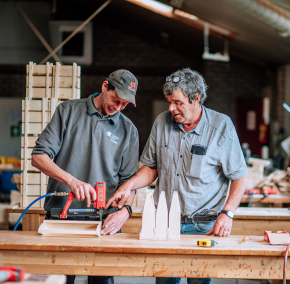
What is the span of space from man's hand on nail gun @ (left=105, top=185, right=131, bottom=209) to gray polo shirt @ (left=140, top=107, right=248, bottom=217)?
22cm

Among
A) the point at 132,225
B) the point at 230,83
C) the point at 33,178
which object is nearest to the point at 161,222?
the point at 132,225

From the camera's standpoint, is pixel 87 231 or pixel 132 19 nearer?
pixel 87 231

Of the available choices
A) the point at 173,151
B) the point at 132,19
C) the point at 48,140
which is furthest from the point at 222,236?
the point at 132,19

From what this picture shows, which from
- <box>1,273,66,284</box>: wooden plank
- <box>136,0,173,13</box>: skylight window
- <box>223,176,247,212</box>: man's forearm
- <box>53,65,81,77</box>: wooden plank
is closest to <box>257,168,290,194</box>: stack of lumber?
<box>223,176,247,212</box>: man's forearm

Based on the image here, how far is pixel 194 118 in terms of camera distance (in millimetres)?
2238

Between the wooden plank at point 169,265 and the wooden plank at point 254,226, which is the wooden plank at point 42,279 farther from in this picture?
the wooden plank at point 254,226

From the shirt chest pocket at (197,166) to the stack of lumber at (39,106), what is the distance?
5.47 ft

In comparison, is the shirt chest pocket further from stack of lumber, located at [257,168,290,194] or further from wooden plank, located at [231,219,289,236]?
stack of lumber, located at [257,168,290,194]

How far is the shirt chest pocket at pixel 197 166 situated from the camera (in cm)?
215

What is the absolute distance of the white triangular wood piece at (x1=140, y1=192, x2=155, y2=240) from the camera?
1.96 m

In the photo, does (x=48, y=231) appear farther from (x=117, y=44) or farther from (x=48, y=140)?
(x=117, y=44)

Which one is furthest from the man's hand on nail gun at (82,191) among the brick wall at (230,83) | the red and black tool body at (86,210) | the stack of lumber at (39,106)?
the brick wall at (230,83)

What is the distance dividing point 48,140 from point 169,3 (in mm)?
5213

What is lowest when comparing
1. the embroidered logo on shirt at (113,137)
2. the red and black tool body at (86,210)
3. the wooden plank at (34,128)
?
the red and black tool body at (86,210)
